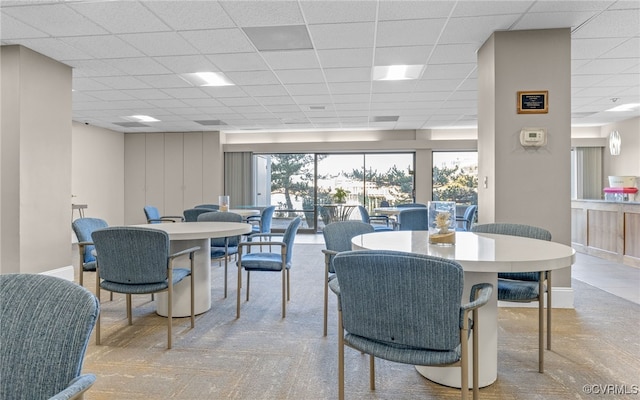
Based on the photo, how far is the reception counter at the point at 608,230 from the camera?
17.4 ft

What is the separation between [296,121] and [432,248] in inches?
253

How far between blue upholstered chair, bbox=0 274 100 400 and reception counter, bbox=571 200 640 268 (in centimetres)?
661

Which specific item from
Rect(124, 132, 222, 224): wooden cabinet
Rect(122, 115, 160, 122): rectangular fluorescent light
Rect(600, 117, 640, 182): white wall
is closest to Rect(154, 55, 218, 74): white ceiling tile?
Rect(122, 115, 160, 122): rectangular fluorescent light

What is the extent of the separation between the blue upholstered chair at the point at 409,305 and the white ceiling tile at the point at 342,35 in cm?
280

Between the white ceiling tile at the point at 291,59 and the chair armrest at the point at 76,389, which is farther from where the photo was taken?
the white ceiling tile at the point at 291,59

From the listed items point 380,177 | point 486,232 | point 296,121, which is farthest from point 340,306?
point 380,177

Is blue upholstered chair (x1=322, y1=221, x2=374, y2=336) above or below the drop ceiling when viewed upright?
below

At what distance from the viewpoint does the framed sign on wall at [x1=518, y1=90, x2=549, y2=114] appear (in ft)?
11.8

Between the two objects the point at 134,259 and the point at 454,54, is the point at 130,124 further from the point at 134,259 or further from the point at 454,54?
the point at 454,54

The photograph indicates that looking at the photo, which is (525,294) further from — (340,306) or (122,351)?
(122,351)

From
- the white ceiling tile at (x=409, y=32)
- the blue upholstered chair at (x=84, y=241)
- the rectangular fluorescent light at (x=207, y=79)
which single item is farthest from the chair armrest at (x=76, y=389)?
the rectangular fluorescent light at (x=207, y=79)

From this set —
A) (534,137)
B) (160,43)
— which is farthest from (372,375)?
(160,43)

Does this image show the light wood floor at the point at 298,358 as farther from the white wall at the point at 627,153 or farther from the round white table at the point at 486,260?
the white wall at the point at 627,153

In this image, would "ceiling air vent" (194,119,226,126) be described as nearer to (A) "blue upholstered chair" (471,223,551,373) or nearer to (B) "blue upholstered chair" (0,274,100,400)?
(A) "blue upholstered chair" (471,223,551,373)
